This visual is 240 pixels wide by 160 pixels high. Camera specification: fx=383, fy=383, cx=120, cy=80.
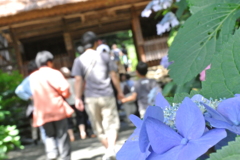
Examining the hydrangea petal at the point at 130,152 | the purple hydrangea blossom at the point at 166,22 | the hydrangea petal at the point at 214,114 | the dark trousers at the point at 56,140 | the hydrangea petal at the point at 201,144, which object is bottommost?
the dark trousers at the point at 56,140

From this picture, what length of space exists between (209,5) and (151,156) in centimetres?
64

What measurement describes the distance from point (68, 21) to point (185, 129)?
11.3 m

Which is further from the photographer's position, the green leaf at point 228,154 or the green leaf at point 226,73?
the green leaf at point 226,73

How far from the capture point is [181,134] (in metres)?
0.32

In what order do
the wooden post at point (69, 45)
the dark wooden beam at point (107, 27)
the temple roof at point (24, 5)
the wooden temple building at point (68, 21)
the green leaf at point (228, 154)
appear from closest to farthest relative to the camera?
1. the green leaf at point (228, 154)
2. the temple roof at point (24, 5)
3. the wooden temple building at point (68, 21)
4. the wooden post at point (69, 45)
5. the dark wooden beam at point (107, 27)

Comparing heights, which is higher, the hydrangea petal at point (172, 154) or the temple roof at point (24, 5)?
the temple roof at point (24, 5)

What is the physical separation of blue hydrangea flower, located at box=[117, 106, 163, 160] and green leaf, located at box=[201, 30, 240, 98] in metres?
0.10

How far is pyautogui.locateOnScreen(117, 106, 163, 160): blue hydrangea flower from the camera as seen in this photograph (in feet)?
1.07

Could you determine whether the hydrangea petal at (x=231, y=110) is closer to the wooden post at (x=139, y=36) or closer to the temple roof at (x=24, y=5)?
the temple roof at (x=24, y=5)

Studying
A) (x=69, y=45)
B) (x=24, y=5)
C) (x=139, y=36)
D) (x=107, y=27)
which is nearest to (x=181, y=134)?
(x=24, y=5)

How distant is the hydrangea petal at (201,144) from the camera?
290mm

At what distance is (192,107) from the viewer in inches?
12.5

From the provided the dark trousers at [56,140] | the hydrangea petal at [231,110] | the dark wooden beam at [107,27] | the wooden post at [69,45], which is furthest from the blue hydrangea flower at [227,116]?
the dark wooden beam at [107,27]

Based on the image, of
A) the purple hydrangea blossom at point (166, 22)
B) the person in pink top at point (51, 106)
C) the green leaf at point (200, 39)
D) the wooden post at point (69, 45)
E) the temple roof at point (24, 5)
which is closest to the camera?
the green leaf at point (200, 39)
